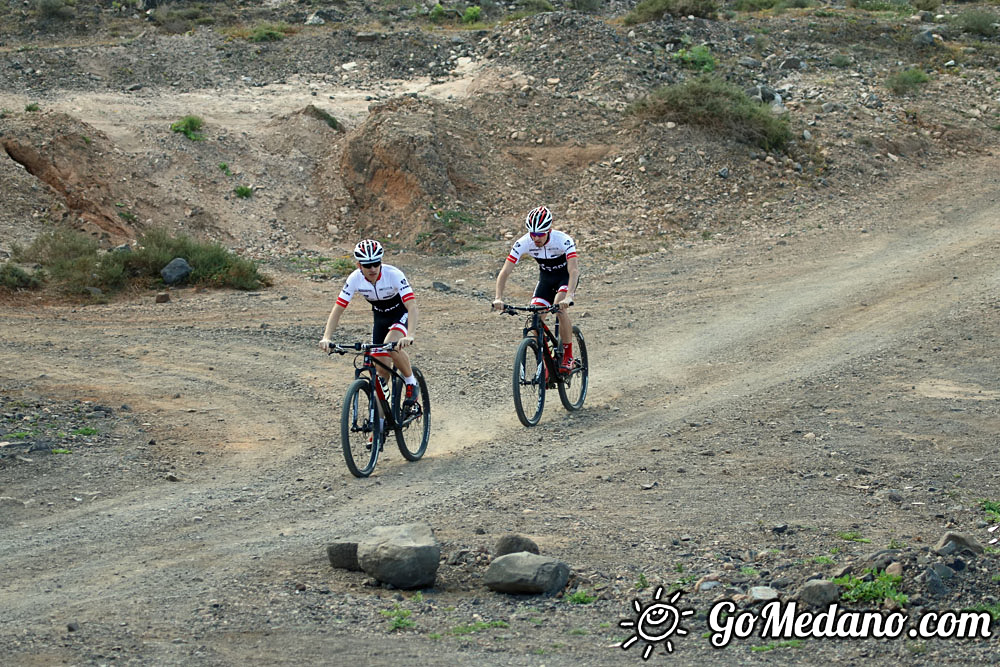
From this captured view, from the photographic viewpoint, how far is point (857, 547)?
713cm

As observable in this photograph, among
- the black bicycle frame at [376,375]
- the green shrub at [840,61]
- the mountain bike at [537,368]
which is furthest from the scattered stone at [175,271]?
the green shrub at [840,61]

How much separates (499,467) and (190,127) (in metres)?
16.2

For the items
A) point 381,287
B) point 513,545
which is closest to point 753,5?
point 381,287

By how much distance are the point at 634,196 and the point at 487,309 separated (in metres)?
7.16

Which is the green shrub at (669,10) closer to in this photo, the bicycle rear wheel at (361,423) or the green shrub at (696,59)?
the green shrub at (696,59)

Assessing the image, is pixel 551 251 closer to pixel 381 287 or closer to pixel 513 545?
pixel 381 287

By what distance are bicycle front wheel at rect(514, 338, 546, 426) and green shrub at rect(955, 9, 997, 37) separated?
30.6 meters

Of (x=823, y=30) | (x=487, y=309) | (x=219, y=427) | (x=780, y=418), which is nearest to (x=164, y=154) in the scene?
(x=487, y=309)

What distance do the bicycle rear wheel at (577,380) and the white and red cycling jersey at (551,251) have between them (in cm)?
83

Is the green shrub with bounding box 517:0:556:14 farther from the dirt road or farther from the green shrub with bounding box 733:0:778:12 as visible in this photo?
the dirt road

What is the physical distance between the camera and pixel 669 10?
109ft

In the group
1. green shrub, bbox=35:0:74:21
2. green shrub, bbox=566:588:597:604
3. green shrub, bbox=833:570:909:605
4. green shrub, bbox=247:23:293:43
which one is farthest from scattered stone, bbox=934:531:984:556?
green shrub, bbox=35:0:74:21

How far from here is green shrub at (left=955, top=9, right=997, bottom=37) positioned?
114 ft

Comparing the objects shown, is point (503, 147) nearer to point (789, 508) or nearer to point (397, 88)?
point (397, 88)
